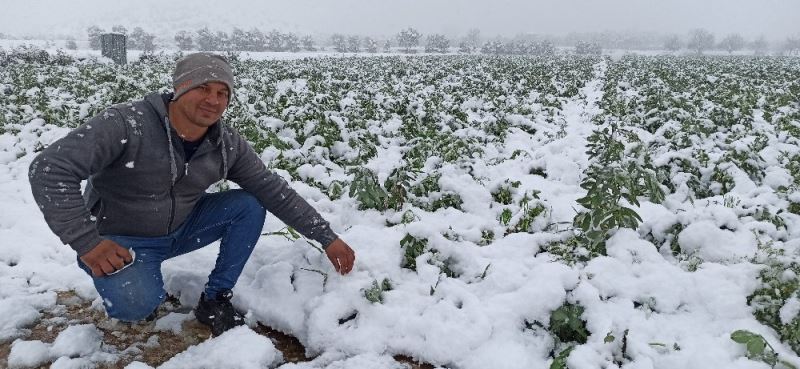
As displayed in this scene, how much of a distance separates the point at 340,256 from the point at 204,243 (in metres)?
1.01

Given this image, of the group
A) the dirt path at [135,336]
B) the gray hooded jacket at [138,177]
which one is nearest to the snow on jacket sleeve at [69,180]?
the gray hooded jacket at [138,177]

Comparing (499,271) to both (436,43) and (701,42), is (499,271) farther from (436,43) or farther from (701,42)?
(701,42)

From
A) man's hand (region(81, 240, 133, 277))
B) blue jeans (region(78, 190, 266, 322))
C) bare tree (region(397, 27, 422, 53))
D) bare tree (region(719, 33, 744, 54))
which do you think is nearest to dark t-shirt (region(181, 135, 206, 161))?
blue jeans (region(78, 190, 266, 322))

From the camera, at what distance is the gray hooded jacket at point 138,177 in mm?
2469

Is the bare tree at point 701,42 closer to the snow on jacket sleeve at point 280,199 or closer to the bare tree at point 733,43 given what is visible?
the bare tree at point 733,43

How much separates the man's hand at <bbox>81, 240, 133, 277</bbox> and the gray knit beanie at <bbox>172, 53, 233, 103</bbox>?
90 cm

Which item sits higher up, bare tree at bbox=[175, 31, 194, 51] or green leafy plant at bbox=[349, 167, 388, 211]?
bare tree at bbox=[175, 31, 194, 51]

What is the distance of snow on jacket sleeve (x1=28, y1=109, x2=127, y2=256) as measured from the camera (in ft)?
7.98

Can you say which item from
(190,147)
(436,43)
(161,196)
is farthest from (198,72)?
(436,43)

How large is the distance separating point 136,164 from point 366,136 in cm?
551

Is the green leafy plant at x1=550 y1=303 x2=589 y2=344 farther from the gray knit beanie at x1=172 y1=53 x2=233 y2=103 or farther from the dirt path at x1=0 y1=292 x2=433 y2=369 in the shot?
the gray knit beanie at x1=172 y1=53 x2=233 y2=103

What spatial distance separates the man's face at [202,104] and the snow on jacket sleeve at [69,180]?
42 centimetres

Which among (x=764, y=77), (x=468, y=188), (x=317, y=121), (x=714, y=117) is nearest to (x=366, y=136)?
(x=317, y=121)

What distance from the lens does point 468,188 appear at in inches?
214
